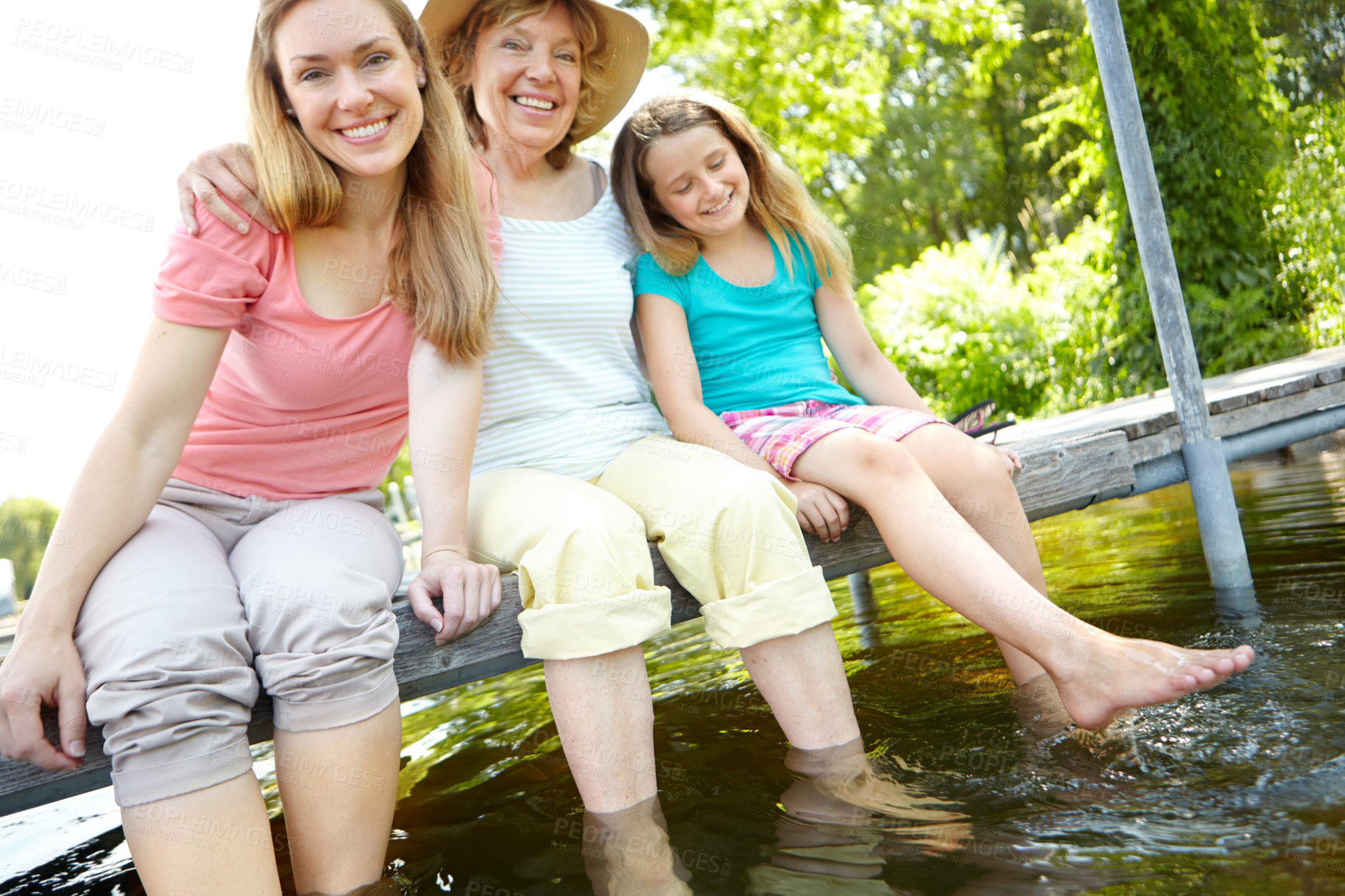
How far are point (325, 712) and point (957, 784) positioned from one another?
1145 millimetres

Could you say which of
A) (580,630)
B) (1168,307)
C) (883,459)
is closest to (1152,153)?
(1168,307)

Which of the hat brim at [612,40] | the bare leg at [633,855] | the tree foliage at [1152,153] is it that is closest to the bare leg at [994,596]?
the bare leg at [633,855]

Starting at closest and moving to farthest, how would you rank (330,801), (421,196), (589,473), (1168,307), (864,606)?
(330,801), (421,196), (589,473), (1168,307), (864,606)

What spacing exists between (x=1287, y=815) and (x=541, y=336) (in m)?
1.77

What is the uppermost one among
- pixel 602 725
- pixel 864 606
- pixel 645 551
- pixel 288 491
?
pixel 288 491

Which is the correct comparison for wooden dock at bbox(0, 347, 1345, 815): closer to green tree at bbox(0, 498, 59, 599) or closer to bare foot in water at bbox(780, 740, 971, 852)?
bare foot in water at bbox(780, 740, 971, 852)

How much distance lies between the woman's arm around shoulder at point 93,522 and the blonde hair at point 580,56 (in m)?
1.13

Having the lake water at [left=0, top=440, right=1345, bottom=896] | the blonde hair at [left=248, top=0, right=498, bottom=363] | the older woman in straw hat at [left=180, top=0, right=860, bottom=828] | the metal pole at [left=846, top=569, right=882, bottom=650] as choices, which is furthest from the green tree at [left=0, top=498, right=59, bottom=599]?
the blonde hair at [left=248, top=0, right=498, bottom=363]

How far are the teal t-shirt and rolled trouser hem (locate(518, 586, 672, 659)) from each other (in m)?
0.97

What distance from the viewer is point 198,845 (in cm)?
145

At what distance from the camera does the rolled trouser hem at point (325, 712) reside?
1.63m

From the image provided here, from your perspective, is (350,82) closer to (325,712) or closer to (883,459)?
(325,712)

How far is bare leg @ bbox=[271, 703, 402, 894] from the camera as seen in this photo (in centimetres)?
162

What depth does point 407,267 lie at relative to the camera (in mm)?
2141
